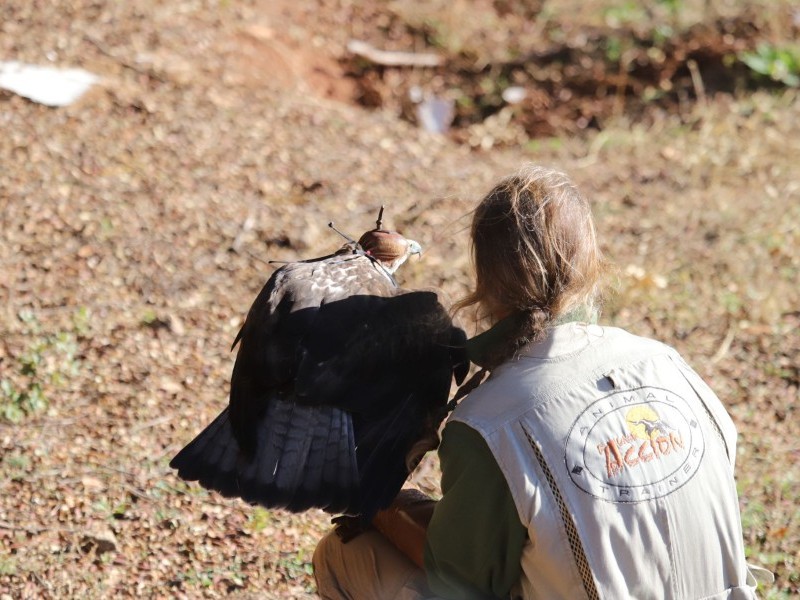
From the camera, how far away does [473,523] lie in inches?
88.9

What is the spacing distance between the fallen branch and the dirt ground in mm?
72

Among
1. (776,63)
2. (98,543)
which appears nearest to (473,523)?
(98,543)

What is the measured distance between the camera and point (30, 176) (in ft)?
18.7

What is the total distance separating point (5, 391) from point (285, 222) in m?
2.00

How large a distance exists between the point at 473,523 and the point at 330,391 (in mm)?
563

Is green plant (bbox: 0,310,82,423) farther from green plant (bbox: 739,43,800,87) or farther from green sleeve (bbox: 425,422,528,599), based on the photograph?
green plant (bbox: 739,43,800,87)

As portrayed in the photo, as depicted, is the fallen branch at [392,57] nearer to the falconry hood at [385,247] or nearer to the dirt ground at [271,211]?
the dirt ground at [271,211]

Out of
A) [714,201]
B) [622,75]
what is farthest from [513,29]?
[714,201]

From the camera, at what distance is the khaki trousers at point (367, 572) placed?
2611 mm

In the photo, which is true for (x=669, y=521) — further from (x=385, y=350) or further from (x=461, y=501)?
(x=385, y=350)

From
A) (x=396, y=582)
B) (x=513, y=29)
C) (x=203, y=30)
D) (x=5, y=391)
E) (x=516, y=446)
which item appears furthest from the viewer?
(x=513, y=29)

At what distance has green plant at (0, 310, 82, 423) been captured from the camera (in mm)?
4125

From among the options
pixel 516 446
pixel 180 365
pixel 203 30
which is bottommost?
pixel 180 365

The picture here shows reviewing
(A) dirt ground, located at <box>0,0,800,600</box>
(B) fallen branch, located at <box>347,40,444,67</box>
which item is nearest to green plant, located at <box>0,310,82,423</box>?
(A) dirt ground, located at <box>0,0,800,600</box>
